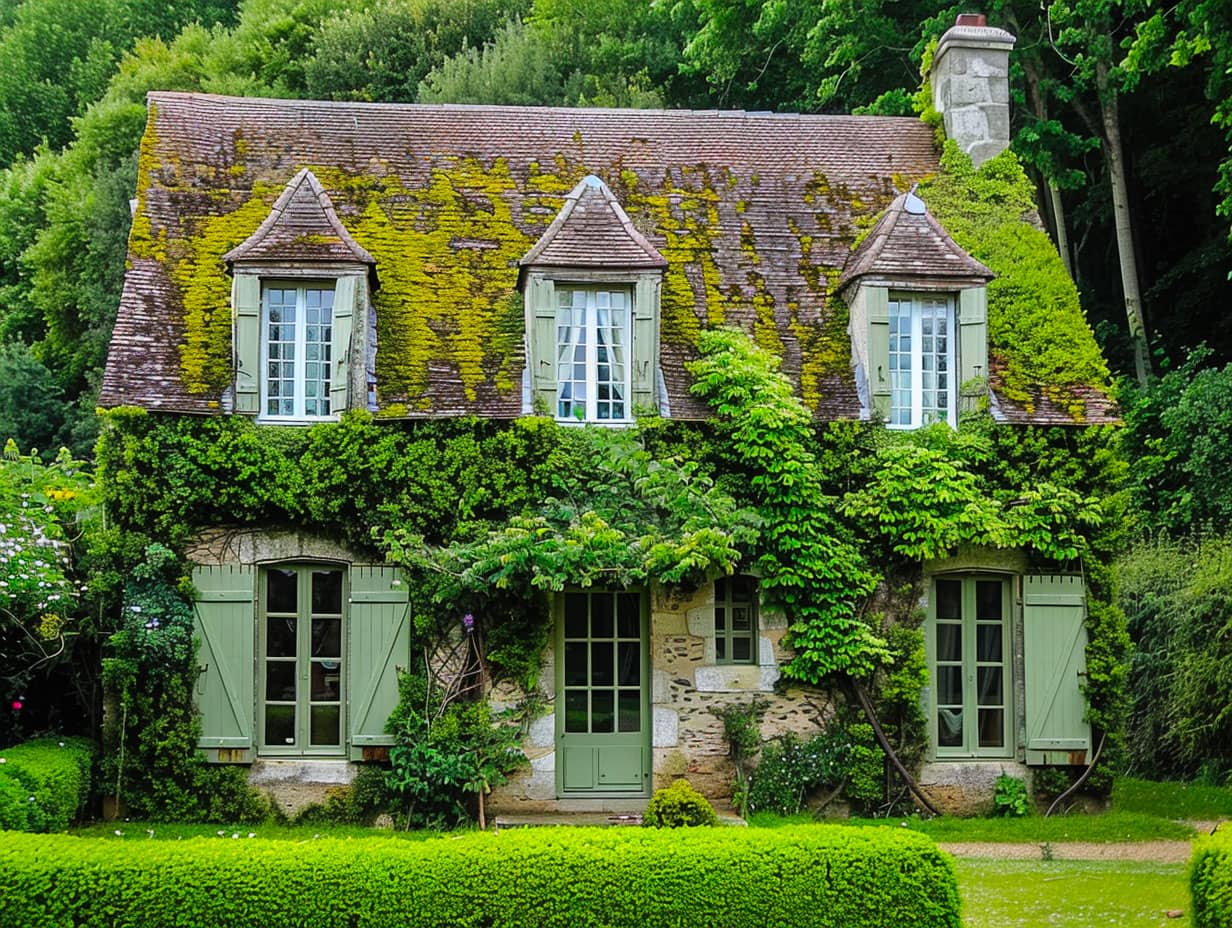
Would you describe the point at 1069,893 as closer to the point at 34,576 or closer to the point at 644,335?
the point at 644,335

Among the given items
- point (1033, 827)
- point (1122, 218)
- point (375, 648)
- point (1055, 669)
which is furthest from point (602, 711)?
point (1122, 218)

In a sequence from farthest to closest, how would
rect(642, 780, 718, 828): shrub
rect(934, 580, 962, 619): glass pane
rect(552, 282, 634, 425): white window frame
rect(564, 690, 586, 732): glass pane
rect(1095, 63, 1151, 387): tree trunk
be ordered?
1. rect(1095, 63, 1151, 387): tree trunk
2. rect(934, 580, 962, 619): glass pane
3. rect(552, 282, 634, 425): white window frame
4. rect(564, 690, 586, 732): glass pane
5. rect(642, 780, 718, 828): shrub

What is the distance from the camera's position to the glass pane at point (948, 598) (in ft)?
46.3

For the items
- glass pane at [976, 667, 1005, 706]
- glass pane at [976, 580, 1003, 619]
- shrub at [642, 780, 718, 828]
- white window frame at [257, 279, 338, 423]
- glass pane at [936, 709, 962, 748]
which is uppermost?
white window frame at [257, 279, 338, 423]

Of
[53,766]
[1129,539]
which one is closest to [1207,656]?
[1129,539]

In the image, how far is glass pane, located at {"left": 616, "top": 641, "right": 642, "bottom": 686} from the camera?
1370 cm

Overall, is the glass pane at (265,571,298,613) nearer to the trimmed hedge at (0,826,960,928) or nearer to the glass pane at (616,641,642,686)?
the glass pane at (616,641,642,686)

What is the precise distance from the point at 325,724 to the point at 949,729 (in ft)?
20.0

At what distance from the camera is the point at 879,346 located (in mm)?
14156

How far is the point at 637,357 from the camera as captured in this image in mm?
13766

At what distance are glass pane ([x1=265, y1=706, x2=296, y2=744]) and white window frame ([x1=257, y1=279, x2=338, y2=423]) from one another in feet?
8.99

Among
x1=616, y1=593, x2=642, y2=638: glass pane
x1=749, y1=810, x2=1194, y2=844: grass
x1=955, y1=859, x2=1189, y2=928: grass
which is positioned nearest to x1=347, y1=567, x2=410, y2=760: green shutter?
x1=616, y1=593, x2=642, y2=638: glass pane

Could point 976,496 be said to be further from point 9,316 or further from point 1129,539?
point 9,316

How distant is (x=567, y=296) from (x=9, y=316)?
1902 centimetres
